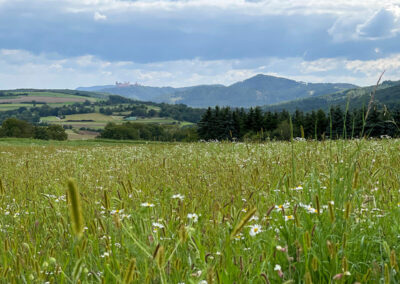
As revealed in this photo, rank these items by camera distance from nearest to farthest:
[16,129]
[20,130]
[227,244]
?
1. [227,244]
2. [16,129]
3. [20,130]

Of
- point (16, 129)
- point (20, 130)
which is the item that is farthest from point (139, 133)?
point (20, 130)

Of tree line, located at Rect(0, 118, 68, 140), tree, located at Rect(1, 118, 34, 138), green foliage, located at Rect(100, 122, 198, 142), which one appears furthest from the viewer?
tree, located at Rect(1, 118, 34, 138)

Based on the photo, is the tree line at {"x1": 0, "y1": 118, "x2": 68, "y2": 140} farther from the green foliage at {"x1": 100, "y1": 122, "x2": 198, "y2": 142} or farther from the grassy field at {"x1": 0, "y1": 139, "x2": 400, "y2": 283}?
the grassy field at {"x1": 0, "y1": 139, "x2": 400, "y2": 283}

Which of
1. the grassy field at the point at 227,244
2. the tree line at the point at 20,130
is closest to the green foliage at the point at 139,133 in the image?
the tree line at the point at 20,130

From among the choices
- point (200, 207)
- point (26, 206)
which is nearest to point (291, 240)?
point (200, 207)

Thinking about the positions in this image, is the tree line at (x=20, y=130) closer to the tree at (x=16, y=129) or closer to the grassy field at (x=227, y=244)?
the tree at (x=16, y=129)

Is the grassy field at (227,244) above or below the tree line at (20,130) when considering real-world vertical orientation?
above

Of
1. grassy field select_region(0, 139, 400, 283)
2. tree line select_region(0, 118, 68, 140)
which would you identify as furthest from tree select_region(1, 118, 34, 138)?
grassy field select_region(0, 139, 400, 283)

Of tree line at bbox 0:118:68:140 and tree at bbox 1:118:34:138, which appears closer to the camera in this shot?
tree line at bbox 0:118:68:140

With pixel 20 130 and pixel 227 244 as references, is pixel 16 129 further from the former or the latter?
pixel 227 244

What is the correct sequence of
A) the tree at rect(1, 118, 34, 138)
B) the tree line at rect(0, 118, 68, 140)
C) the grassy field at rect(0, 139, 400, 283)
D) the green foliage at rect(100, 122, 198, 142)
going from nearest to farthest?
the grassy field at rect(0, 139, 400, 283) → the green foliage at rect(100, 122, 198, 142) → the tree line at rect(0, 118, 68, 140) → the tree at rect(1, 118, 34, 138)

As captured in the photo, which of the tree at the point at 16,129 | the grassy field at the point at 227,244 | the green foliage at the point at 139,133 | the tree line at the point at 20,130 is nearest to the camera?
the grassy field at the point at 227,244

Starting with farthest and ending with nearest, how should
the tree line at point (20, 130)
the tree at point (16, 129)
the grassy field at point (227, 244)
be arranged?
1. the tree at point (16, 129)
2. the tree line at point (20, 130)
3. the grassy field at point (227, 244)

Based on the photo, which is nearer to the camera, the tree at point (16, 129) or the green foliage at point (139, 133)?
the green foliage at point (139, 133)
